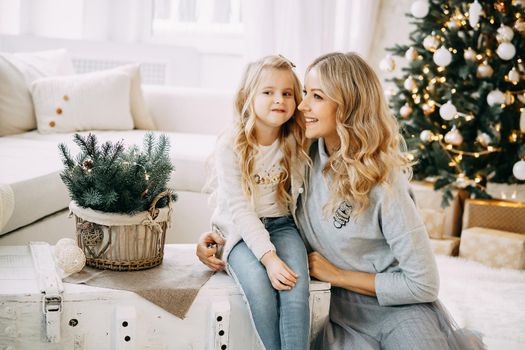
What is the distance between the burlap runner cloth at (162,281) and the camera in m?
1.66

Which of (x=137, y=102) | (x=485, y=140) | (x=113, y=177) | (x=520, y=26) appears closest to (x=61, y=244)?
(x=113, y=177)

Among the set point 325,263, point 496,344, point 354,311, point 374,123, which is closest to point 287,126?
point 374,123

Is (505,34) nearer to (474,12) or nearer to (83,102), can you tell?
(474,12)

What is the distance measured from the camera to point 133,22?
4.54 metres

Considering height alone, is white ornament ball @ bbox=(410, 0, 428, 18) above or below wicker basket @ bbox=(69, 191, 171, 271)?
above

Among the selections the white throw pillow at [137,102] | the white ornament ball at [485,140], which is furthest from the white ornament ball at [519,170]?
A: the white throw pillow at [137,102]

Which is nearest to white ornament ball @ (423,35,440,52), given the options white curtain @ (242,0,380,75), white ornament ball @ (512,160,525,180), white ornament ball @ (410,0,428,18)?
white ornament ball @ (410,0,428,18)

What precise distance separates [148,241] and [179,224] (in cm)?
110

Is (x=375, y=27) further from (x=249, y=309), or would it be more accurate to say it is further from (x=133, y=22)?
(x=249, y=309)

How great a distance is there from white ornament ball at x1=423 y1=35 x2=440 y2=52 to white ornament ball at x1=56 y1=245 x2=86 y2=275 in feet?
7.32

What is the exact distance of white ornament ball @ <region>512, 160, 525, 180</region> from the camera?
3082mm

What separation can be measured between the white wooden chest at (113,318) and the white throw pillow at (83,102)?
4.89 feet

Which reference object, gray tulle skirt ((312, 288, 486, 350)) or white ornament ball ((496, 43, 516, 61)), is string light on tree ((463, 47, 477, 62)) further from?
gray tulle skirt ((312, 288, 486, 350))

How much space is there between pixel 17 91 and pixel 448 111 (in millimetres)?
2022
